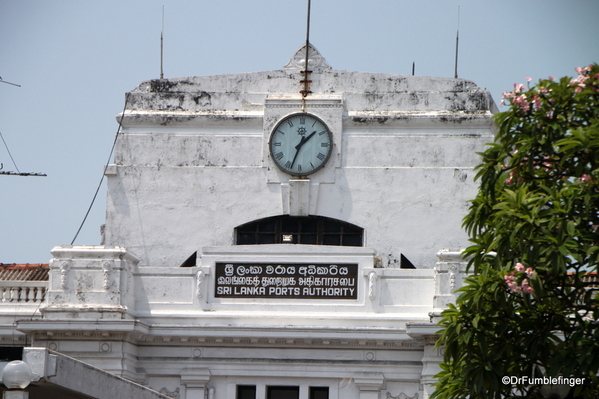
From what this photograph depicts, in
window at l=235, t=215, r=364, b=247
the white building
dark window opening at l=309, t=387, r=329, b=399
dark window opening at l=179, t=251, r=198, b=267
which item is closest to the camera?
the white building

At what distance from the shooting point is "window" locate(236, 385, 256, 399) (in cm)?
2397

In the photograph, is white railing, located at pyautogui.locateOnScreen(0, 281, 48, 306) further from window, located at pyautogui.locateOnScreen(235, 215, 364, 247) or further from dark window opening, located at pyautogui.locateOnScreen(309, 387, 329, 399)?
dark window opening, located at pyautogui.locateOnScreen(309, 387, 329, 399)

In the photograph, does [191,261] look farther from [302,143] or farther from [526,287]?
[526,287]

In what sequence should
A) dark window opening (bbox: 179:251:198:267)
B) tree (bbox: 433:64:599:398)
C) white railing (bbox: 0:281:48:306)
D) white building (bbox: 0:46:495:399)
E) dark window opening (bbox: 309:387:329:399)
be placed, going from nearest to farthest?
tree (bbox: 433:64:599:398)
white building (bbox: 0:46:495:399)
dark window opening (bbox: 309:387:329:399)
white railing (bbox: 0:281:48:306)
dark window opening (bbox: 179:251:198:267)

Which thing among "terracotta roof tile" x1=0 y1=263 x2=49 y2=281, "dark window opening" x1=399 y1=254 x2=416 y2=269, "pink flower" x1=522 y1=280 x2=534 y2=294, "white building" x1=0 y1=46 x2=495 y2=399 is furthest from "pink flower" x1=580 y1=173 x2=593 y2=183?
"terracotta roof tile" x1=0 y1=263 x2=49 y2=281

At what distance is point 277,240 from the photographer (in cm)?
2583

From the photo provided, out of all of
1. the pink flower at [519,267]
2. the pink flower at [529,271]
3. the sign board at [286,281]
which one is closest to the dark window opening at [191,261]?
the sign board at [286,281]

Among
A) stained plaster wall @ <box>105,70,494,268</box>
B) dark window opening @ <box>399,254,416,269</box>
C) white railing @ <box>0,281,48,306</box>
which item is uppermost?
stained plaster wall @ <box>105,70,494,268</box>

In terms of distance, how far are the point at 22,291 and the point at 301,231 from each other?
20.6 ft

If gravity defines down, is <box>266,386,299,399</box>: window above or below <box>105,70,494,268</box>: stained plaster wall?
below

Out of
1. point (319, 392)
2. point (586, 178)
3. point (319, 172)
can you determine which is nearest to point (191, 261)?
point (319, 172)

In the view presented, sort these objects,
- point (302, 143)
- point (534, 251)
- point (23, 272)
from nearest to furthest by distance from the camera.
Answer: point (534, 251), point (302, 143), point (23, 272)

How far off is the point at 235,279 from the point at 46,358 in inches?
334

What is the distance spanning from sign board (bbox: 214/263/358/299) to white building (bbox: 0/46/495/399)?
3cm
